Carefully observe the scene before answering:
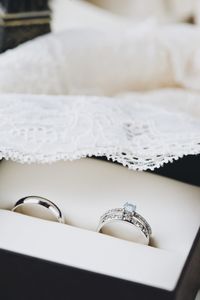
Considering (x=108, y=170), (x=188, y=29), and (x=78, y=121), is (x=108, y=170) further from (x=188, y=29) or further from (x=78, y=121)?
(x=188, y=29)

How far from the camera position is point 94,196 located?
64 centimetres

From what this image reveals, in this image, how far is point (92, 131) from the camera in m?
0.62

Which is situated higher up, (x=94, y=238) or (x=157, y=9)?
(x=157, y=9)

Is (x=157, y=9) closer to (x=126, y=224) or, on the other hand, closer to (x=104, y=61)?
(x=104, y=61)

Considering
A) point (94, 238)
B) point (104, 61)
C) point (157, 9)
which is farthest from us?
point (157, 9)

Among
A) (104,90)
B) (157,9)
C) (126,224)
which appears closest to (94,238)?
(126,224)

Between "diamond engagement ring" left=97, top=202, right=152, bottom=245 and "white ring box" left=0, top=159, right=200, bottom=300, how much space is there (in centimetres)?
2

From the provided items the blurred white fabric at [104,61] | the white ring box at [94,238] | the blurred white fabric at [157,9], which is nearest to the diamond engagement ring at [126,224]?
the white ring box at [94,238]

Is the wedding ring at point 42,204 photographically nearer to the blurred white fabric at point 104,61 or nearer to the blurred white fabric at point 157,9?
the blurred white fabric at point 104,61

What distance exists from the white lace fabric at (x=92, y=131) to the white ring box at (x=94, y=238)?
0.05m

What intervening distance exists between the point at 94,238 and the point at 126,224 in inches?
1.7

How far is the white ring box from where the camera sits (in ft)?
1.63

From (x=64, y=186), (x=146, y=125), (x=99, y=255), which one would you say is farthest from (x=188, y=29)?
(x=99, y=255)

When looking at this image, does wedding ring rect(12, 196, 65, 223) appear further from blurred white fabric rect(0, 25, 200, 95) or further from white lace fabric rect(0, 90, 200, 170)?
blurred white fabric rect(0, 25, 200, 95)
